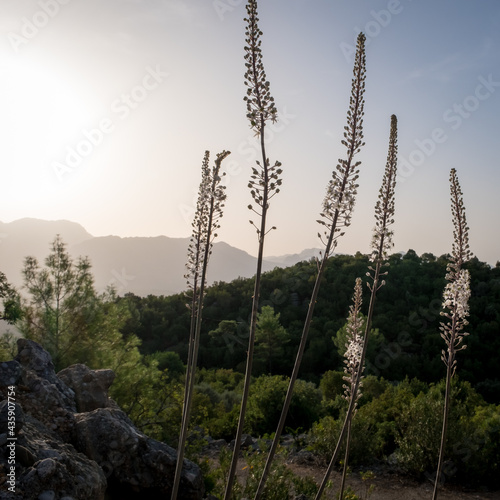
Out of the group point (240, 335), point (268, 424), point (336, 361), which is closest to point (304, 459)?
point (268, 424)

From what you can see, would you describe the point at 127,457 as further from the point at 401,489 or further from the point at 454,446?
the point at 454,446

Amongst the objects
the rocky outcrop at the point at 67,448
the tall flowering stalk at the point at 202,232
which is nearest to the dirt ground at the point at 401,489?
the rocky outcrop at the point at 67,448

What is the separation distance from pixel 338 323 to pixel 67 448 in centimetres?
3156

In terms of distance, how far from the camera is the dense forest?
30.6 m

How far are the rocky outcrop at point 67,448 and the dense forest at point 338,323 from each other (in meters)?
22.3

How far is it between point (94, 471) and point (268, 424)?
38.5ft

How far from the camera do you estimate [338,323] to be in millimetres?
35375

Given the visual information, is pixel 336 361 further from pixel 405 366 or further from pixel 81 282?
pixel 81 282

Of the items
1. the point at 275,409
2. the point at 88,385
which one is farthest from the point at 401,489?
the point at 88,385

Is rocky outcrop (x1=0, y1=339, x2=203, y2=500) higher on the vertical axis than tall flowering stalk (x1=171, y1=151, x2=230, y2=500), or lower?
lower

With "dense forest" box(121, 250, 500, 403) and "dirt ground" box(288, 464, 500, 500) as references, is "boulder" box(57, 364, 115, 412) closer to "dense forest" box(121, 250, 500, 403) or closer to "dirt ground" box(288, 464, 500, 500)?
"dirt ground" box(288, 464, 500, 500)

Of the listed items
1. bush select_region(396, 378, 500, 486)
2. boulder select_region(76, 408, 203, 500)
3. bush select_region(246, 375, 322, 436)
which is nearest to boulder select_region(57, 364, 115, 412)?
boulder select_region(76, 408, 203, 500)

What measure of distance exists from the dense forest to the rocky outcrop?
73.1 feet

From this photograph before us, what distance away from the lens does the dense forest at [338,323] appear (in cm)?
3061
